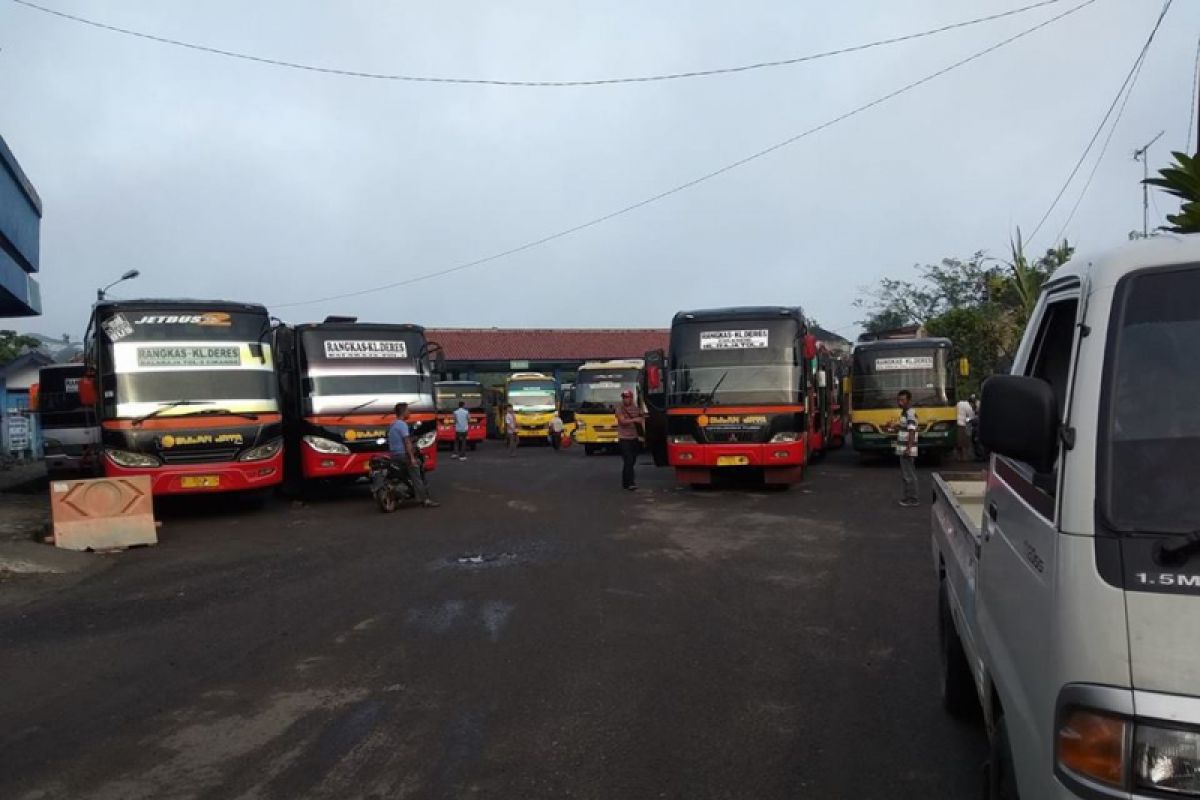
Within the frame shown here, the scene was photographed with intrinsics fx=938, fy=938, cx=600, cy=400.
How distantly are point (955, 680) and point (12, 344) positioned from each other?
4726cm

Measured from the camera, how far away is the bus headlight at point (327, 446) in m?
14.9

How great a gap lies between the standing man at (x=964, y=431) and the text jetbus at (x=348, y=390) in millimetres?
11272

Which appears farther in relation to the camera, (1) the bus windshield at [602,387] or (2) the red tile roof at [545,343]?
(2) the red tile roof at [545,343]

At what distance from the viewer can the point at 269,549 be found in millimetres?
11516

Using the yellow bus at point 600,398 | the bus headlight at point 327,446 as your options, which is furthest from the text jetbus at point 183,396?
the yellow bus at point 600,398

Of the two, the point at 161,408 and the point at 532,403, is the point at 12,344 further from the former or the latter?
the point at 161,408

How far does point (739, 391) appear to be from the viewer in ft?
51.0

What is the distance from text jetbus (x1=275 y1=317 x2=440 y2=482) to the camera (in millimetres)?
14977

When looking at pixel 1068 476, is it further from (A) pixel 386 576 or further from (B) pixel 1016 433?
(A) pixel 386 576

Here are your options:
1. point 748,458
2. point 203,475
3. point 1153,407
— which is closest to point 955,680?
point 1153,407

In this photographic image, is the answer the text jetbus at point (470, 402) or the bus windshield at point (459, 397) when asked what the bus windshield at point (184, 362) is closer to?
the text jetbus at point (470, 402)

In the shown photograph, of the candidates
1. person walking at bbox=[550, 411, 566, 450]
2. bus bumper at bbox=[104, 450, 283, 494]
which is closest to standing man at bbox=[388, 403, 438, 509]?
bus bumper at bbox=[104, 450, 283, 494]

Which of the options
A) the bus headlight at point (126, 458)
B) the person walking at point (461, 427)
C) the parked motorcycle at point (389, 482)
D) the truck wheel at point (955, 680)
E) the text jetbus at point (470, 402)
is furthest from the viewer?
the text jetbus at point (470, 402)

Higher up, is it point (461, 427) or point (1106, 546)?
point (1106, 546)
